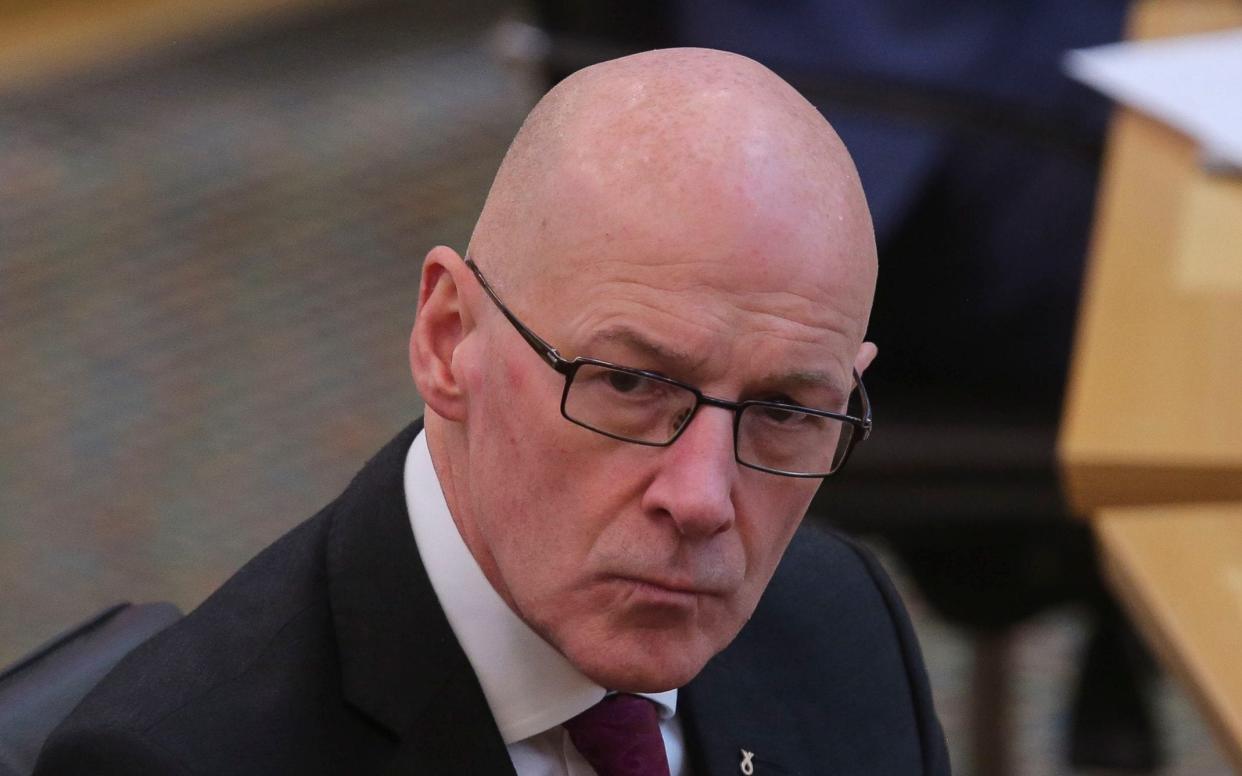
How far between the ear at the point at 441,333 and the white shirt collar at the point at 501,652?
0.37ft

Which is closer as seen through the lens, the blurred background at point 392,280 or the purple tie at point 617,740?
the purple tie at point 617,740

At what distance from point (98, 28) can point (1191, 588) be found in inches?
201

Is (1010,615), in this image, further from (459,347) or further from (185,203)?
(185,203)

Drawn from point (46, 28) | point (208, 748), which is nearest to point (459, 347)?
point (208, 748)

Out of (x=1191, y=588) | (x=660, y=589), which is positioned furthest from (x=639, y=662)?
(x=1191, y=588)

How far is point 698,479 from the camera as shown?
1.16 metres

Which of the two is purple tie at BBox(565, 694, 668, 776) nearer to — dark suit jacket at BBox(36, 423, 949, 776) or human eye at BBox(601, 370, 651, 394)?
dark suit jacket at BBox(36, 423, 949, 776)

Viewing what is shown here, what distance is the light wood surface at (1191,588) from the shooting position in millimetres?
1798

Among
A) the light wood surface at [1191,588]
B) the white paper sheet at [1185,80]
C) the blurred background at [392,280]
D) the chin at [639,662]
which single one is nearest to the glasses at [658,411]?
the chin at [639,662]

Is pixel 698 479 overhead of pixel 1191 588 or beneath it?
overhead

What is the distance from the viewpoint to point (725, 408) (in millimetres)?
1172

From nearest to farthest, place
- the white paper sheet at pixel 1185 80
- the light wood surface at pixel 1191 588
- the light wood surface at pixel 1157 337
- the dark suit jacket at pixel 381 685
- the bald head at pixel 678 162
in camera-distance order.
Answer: the bald head at pixel 678 162, the dark suit jacket at pixel 381 685, the light wood surface at pixel 1191 588, the light wood surface at pixel 1157 337, the white paper sheet at pixel 1185 80

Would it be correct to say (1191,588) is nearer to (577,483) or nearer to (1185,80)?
(577,483)

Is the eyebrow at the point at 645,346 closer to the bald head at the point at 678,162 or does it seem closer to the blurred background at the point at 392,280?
the bald head at the point at 678,162
